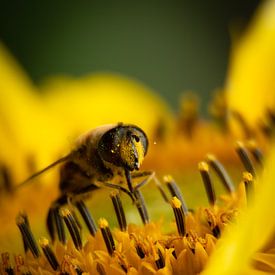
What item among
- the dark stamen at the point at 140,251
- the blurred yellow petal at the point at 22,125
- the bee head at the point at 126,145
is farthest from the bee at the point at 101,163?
the blurred yellow petal at the point at 22,125

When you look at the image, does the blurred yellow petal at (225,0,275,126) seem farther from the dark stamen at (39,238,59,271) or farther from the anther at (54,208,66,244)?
the dark stamen at (39,238,59,271)

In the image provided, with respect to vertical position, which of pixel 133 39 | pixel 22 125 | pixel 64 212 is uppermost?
pixel 133 39

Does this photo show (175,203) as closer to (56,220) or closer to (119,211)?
(119,211)

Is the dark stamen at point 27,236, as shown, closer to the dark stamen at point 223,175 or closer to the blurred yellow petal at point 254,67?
the dark stamen at point 223,175

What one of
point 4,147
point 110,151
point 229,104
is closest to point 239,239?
point 110,151

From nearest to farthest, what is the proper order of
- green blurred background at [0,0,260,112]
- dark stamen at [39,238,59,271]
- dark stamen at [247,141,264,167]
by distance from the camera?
dark stamen at [39,238,59,271]
dark stamen at [247,141,264,167]
green blurred background at [0,0,260,112]

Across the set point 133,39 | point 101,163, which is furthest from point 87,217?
point 133,39

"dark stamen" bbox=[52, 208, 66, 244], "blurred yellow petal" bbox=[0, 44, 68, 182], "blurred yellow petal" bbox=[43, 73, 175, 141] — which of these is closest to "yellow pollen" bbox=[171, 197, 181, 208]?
"dark stamen" bbox=[52, 208, 66, 244]
